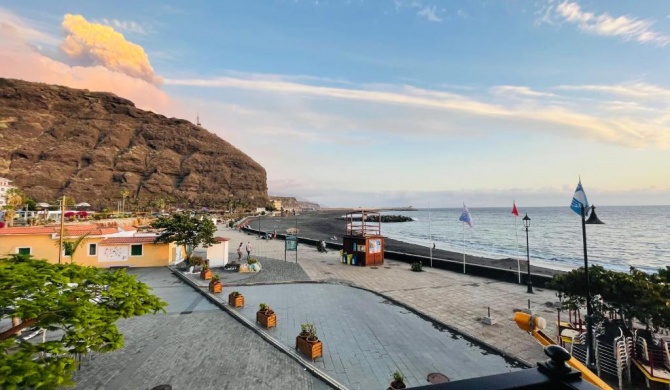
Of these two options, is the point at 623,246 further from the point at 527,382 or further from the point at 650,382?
the point at 527,382

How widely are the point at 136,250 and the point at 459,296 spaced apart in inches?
902

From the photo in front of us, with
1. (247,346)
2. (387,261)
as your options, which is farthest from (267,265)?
(247,346)

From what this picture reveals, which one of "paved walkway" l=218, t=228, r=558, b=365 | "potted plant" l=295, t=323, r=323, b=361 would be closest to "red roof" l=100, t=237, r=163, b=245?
"paved walkway" l=218, t=228, r=558, b=365

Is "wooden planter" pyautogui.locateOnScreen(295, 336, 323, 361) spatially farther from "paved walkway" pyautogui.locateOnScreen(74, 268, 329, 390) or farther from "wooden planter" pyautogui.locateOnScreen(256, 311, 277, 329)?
"wooden planter" pyautogui.locateOnScreen(256, 311, 277, 329)

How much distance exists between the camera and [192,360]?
970cm

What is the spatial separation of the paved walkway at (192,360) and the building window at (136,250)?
12.5m

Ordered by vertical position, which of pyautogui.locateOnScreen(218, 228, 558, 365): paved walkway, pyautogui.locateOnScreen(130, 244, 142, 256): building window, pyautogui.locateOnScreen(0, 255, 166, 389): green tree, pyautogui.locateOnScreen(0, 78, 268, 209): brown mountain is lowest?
pyautogui.locateOnScreen(218, 228, 558, 365): paved walkway

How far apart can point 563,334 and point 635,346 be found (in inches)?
84.4

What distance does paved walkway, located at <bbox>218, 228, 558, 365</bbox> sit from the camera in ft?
37.2

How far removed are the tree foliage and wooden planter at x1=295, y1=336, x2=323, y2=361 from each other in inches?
317

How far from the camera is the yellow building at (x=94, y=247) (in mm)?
21391

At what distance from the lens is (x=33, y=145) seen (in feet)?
477

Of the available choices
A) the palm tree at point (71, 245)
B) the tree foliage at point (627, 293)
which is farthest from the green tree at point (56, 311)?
the palm tree at point (71, 245)

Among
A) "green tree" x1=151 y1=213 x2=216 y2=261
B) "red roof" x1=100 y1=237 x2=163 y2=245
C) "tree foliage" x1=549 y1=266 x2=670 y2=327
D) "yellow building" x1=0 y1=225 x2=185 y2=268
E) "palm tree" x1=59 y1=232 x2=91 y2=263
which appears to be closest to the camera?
"tree foliage" x1=549 y1=266 x2=670 y2=327
